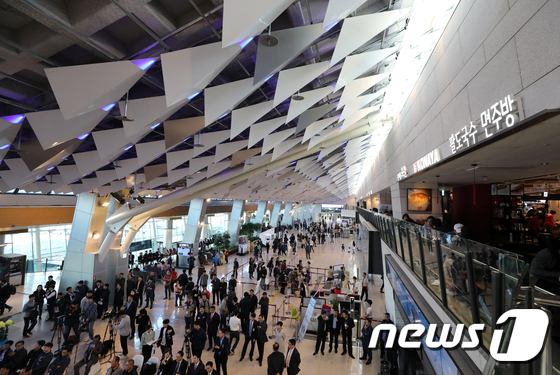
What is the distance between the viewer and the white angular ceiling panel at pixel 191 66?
4.03 meters

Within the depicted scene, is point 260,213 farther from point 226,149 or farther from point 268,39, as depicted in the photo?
point 268,39

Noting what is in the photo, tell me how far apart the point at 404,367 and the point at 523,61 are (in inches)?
259

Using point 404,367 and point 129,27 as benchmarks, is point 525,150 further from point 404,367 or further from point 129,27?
point 129,27

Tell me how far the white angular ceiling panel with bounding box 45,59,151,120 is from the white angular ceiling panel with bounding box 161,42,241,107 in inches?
19.5

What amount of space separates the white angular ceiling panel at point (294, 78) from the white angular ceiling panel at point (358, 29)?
0.83 m

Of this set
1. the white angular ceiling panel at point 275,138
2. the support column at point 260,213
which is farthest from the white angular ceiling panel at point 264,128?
the support column at point 260,213

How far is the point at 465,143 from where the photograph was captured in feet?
15.0

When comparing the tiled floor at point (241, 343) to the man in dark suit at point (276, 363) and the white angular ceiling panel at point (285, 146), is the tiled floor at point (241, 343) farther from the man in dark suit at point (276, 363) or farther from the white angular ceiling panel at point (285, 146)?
the white angular ceiling panel at point (285, 146)

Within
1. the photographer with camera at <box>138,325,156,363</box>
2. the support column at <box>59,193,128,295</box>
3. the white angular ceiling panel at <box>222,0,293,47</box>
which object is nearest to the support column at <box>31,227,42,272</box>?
the support column at <box>59,193,128,295</box>

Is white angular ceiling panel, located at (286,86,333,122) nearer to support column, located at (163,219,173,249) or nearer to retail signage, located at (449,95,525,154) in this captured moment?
retail signage, located at (449,95,525,154)

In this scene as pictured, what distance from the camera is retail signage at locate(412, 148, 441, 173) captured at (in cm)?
616

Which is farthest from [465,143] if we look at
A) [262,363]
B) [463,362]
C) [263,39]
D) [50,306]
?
[50,306]

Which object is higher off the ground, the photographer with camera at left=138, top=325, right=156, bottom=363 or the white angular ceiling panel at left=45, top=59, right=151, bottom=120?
the white angular ceiling panel at left=45, top=59, right=151, bottom=120

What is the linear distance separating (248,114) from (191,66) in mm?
3130
